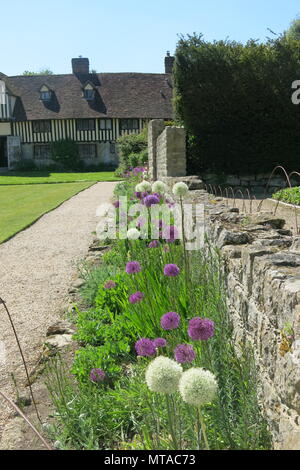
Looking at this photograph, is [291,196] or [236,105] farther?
[236,105]

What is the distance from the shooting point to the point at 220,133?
45.1 ft

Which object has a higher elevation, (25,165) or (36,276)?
(25,165)

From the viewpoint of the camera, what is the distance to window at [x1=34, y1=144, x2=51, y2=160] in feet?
106

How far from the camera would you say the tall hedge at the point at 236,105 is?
44.5ft

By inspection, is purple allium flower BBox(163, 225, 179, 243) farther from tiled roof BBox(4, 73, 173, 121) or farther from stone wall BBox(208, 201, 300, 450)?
tiled roof BBox(4, 73, 173, 121)

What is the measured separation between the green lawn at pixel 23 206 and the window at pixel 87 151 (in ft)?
45.7

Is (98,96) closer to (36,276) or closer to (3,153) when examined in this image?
(3,153)

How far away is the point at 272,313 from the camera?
2.11 m

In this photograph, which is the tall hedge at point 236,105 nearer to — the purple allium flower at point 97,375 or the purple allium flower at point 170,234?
the purple allium flower at point 170,234

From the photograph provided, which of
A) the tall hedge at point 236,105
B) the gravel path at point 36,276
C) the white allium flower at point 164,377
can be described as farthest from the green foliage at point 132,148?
the white allium flower at point 164,377

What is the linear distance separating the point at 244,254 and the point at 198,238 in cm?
159

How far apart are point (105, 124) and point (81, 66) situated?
536 cm

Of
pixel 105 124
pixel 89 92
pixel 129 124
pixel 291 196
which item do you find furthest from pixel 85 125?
pixel 291 196
